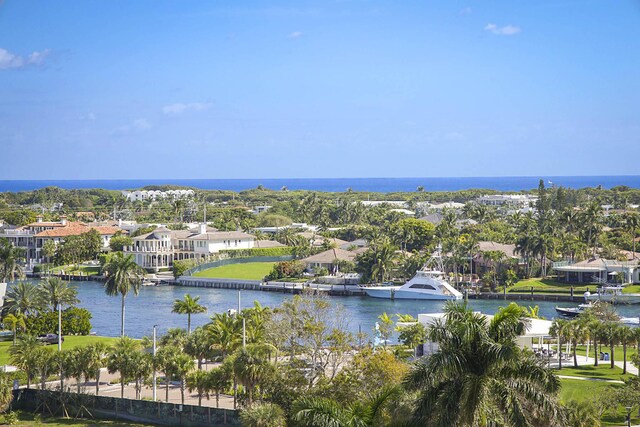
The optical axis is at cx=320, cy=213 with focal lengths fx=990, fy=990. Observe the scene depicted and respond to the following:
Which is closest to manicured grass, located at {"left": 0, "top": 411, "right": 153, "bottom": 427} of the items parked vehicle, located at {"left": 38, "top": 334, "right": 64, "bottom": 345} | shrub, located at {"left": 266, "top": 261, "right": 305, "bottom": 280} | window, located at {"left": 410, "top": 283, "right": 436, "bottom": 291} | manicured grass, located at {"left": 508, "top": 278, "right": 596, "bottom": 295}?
parked vehicle, located at {"left": 38, "top": 334, "right": 64, "bottom": 345}

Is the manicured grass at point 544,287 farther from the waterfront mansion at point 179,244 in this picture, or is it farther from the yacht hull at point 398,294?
the waterfront mansion at point 179,244

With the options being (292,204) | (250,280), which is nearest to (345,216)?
(292,204)

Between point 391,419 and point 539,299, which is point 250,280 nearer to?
point 539,299

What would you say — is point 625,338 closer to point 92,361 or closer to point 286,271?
point 92,361

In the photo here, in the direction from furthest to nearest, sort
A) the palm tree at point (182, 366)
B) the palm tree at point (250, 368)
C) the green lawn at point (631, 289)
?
1. the green lawn at point (631, 289)
2. the palm tree at point (182, 366)
3. the palm tree at point (250, 368)

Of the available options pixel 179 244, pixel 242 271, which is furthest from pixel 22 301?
pixel 179 244

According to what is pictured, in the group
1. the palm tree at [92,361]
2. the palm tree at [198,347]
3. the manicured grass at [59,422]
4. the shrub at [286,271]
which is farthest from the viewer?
the shrub at [286,271]

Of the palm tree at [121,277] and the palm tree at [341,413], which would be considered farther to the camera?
the palm tree at [121,277]

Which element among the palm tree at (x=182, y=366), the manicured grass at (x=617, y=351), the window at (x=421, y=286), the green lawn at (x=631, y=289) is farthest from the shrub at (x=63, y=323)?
the green lawn at (x=631, y=289)

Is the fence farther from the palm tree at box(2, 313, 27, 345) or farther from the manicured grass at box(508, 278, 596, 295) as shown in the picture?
the manicured grass at box(508, 278, 596, 295)

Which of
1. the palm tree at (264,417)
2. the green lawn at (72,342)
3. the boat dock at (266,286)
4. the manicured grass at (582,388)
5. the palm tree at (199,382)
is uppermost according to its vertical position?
the palm tree at (264,417)
